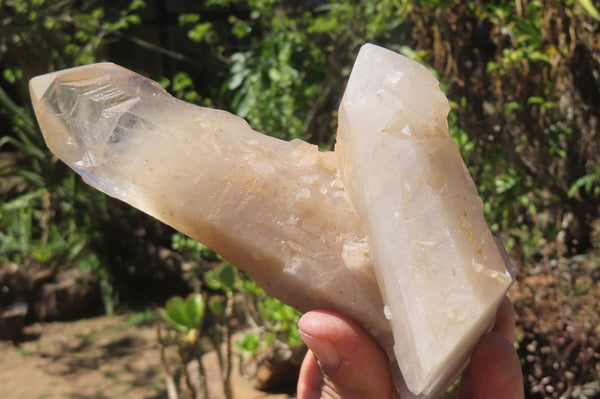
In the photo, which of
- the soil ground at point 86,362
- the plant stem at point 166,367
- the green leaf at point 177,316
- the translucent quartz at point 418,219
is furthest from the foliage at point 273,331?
the translucent quartz at point 418,219

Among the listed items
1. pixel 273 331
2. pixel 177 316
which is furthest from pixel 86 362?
pixel 177 316

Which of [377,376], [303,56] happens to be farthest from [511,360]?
[303,56]

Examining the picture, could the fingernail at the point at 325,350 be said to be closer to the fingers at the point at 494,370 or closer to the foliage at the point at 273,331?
the fingers at the point at 494,370

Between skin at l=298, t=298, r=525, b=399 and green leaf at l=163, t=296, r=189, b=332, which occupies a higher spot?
skin at l=298, t=298, r=525, b=399

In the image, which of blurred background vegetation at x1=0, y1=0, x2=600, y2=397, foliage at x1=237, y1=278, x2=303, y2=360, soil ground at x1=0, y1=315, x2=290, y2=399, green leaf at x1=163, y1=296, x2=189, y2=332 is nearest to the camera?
green leaf at x1=163, y1=296, x2=189, y2=332

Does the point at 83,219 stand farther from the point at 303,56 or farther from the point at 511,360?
the point at 511,360

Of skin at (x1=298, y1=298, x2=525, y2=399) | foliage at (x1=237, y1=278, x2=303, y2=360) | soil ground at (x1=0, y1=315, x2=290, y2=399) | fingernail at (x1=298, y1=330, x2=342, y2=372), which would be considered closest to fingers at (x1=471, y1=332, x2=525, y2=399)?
skin at (x1=298, y1=298, x2=525, y2=399)

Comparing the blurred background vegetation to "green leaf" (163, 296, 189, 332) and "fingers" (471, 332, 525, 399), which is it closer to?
"green leaf" (163, 296, 189, 332)

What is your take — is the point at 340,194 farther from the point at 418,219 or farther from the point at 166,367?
the point at 166,367
